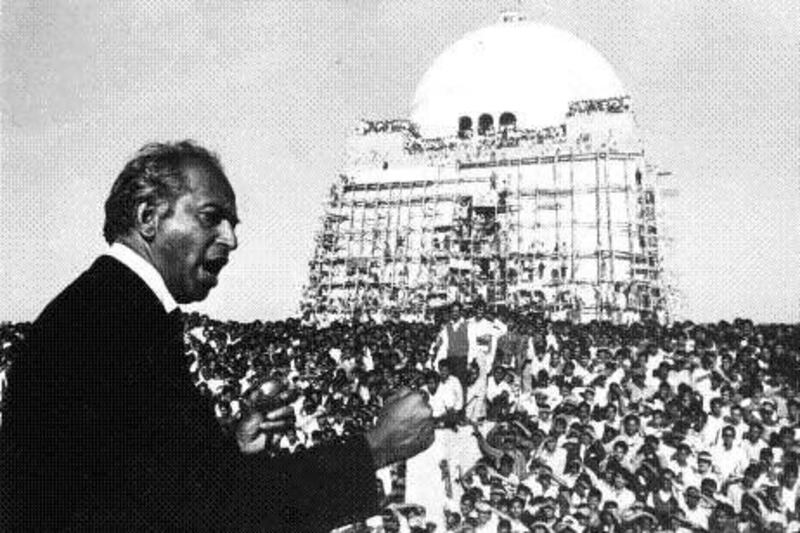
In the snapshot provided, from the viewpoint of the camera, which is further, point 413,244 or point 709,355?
point 413,244

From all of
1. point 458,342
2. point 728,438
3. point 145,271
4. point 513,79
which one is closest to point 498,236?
point 513,79

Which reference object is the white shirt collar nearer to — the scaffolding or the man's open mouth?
the man's open mouth

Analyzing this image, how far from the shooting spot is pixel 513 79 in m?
25.0

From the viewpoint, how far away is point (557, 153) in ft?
74.0

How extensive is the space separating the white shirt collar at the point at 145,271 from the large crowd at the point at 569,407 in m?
3.84

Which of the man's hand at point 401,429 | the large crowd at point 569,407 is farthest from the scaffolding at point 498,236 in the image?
the man's hand at point 401,429

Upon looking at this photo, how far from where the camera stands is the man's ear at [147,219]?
1506mm

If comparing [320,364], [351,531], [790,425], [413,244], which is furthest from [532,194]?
[351,531]

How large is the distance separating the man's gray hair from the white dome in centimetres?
2340

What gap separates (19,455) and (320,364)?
918 cm

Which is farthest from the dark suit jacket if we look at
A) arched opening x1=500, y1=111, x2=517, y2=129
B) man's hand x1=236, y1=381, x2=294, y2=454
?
arched opening x1=500, y1=111, x2=517, y2=129

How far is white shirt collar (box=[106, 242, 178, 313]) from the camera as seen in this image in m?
1.46

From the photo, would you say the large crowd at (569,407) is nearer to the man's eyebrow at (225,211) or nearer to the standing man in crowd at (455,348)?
the standing man in crowd at (455,348)

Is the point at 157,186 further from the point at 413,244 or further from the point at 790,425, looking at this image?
the point at 413,244
